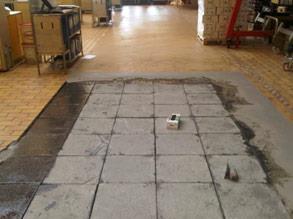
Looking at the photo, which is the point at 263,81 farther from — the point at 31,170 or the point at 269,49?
the point at 31,170

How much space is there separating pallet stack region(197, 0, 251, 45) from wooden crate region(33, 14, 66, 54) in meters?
3.48

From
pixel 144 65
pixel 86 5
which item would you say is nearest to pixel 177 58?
pixel 144 65

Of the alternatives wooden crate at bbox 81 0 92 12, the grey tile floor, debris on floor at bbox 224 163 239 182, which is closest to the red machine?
the grey tile floor

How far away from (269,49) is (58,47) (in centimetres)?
439

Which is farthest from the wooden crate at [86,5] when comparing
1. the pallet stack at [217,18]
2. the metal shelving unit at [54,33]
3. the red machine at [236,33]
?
the metal shelving unit at [54,33]

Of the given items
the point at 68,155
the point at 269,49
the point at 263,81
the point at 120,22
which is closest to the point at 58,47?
the point at 68,155

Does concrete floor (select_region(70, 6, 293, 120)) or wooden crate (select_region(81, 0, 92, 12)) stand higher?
wooden crate (select_region(81, 0, 92, 12))

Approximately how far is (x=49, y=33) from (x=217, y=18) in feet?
12.5

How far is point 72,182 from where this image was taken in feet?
8.54

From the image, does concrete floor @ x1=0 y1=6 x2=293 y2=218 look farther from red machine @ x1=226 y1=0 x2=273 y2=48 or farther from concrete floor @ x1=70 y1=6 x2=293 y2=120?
red machine @ x1=226 y1=0 x2=273 y2=48

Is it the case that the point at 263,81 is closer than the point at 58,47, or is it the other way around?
the point at 263,81

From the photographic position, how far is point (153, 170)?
274 cm

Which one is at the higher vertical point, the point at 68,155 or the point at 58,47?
the point at 58,47

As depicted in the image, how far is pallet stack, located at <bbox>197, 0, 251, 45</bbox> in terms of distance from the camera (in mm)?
7312
